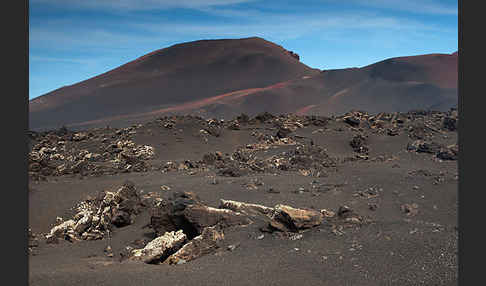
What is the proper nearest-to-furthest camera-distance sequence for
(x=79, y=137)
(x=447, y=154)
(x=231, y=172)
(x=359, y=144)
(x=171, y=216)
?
(x=171, y=216), (x=231, y=172), (x=447, y=154), (x=359, y=144), (x=79, y=137)

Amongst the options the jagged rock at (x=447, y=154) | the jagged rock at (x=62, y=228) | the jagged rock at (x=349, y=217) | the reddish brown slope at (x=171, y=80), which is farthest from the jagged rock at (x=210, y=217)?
the reddish brown slope at (x=171, y=80)

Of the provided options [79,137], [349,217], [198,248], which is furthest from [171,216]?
[79,137]

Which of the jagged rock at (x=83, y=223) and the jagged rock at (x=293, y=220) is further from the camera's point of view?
the jagged rock at (x=83, y=223)

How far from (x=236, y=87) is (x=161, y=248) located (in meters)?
53.2

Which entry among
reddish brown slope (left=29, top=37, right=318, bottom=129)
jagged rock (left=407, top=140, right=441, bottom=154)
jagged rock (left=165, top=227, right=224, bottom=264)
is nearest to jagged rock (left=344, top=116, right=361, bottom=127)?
jagged rock (left=407, top=140, right=441, bottom=154)

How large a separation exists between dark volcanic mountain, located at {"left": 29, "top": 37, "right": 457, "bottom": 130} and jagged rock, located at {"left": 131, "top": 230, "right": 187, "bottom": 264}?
37.3m

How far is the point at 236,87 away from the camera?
188 feet

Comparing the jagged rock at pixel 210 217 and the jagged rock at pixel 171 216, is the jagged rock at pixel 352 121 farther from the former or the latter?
the jagged rock at pixel 210 217

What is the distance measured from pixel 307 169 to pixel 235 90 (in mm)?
45743

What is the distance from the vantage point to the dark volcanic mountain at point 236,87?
147 ft

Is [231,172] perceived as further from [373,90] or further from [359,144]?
[373,90]

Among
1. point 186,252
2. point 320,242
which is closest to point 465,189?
point 320,242

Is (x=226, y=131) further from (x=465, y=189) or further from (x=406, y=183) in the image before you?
(x=465, y=189)

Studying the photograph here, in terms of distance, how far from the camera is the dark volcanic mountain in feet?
147
